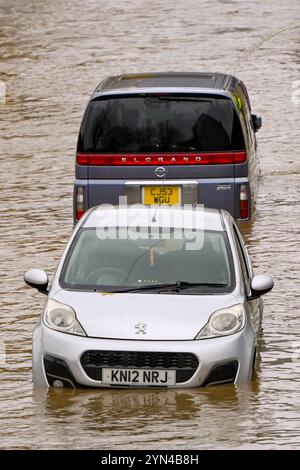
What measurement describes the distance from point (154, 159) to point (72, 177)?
6.51m

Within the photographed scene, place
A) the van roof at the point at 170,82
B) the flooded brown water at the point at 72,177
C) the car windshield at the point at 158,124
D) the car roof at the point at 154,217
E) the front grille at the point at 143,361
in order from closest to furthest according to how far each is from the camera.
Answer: the flooded brown water at the point at 72,177 < the front grille at the point at 143,361 < the car roof at the point at 154,217 < the car windshield at the point at 158,124 < the van roof at the point at 170,82

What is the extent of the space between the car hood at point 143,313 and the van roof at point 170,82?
→ 6141mm

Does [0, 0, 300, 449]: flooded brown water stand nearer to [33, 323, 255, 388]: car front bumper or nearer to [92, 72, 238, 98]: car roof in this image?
[33, 323, 255, 388]: car front bumper

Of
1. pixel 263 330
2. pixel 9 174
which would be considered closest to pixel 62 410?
pixel 263 330

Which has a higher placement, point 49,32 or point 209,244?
point 209,244

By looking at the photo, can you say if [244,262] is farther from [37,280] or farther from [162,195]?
[162,195]

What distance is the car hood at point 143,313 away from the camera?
482 inches

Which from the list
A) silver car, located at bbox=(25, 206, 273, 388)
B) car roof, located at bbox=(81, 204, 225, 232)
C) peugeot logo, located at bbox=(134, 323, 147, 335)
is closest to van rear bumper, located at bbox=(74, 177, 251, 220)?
car roof, located at bbox=(81, 204, 225, 232)

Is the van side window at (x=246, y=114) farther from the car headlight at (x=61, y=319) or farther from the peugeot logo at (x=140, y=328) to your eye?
the peugeot logo at (x=140, y=328)

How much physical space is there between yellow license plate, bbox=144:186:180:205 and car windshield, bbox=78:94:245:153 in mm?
479

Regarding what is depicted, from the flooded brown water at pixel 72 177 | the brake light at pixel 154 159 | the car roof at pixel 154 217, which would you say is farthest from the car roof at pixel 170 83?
the car roof at pixel 154 217

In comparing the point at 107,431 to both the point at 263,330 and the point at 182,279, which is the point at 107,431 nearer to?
the point at 182,279

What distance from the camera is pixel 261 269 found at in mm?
18219

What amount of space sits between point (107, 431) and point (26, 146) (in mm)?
16416
